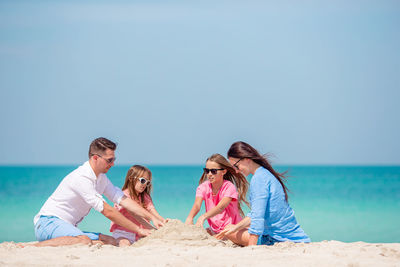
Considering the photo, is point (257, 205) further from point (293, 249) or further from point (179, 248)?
point (179, 248)

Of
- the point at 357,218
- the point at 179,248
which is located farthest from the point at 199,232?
the point at 357,218

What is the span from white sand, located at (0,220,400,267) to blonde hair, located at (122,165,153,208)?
1.18 metres

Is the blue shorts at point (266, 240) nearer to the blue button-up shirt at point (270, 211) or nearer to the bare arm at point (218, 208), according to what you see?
the blue button-up shirt at point (270, 211)

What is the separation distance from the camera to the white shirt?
243 inches

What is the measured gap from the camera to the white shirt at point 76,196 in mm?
6164

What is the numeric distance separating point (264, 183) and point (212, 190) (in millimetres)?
1516

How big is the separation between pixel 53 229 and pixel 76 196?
1.54 feet

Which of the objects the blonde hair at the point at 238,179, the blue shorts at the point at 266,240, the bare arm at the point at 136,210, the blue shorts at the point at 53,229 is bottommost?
the blue shorts at the point at 53,229

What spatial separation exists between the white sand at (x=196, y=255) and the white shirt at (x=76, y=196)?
2.04 ft

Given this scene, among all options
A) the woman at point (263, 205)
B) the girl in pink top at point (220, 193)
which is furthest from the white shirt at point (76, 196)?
the woman at point (263, 205)

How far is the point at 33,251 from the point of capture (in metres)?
5.43

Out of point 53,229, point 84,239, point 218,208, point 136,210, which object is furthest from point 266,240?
point 53,229

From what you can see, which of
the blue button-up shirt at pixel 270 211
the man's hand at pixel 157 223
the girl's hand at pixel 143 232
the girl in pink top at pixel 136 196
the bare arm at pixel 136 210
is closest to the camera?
the blue button-up shirt at pixel 270 211

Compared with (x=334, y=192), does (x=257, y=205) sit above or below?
below
